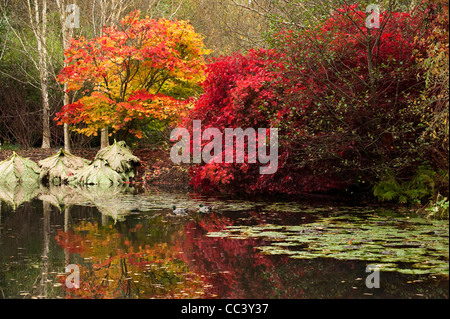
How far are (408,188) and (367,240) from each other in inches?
184

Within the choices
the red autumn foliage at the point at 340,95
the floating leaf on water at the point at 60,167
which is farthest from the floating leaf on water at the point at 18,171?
the red autumn foliage at the point at 340,95

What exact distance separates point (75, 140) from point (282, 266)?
20.3 meters

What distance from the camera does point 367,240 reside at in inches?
286

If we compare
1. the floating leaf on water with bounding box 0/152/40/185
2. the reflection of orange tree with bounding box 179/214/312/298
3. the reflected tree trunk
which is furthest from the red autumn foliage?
the floating leaf on water with bounding box 0/152/40/185

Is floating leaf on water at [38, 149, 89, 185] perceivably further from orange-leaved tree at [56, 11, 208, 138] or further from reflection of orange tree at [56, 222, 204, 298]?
reflection of orange tree at [56, 222, 204, 298]

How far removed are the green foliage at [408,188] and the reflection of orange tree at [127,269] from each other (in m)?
5.81

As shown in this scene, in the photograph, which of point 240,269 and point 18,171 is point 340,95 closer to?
point 240,269

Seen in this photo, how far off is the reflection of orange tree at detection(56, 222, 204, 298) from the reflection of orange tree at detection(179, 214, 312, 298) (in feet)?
0.63

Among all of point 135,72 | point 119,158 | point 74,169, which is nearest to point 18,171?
point 74,169

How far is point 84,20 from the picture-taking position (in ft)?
88.5

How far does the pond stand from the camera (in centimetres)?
516

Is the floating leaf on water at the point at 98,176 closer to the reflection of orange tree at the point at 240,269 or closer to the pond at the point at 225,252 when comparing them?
the pond at the point at 225,252

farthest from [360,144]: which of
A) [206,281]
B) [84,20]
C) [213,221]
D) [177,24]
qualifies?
[84,20]

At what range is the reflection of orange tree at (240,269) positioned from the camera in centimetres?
509
